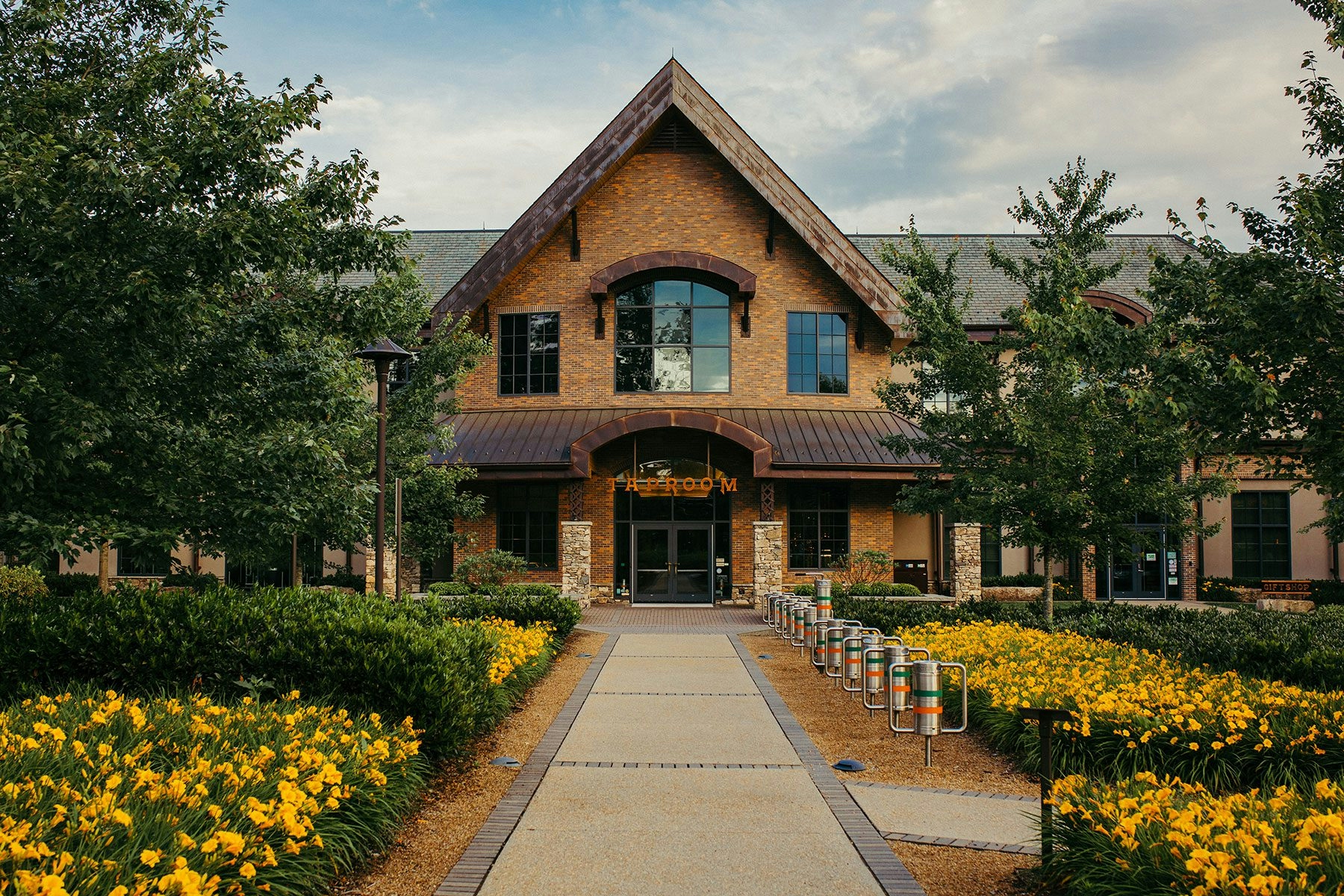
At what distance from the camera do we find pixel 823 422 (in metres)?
26.4

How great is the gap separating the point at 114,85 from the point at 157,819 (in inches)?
307

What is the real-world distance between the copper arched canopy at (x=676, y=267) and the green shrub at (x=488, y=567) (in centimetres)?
712

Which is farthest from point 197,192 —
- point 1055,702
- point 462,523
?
point 462,523

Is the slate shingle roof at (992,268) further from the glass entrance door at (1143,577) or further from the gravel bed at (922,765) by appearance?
the gravel bed at (922,765)

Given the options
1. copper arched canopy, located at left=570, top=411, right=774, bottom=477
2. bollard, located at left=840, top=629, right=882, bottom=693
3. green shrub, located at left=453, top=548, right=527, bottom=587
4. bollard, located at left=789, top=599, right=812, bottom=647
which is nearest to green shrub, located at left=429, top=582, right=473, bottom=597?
green shrub, located at left=453, top=548, right=527, bottom=587

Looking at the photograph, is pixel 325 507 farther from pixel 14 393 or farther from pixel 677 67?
pixel 677 67

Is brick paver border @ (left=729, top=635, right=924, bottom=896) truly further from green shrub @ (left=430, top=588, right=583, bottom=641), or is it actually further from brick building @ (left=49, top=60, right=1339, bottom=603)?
brick building @ (left=49, top=60, right=1339, bottom=603)

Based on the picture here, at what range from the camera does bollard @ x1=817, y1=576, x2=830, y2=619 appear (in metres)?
16.9

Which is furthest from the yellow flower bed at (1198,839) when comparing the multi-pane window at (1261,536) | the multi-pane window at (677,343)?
the multi-pane window at (1261,536)

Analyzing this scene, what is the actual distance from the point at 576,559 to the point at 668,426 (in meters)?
3.91

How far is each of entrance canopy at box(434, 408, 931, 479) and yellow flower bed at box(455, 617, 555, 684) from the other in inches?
335

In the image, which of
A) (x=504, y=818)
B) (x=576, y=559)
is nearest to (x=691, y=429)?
(x=576, y=559)

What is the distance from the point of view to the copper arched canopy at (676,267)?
85.9 ft

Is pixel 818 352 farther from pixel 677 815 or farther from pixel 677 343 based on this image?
pixel 677 815
